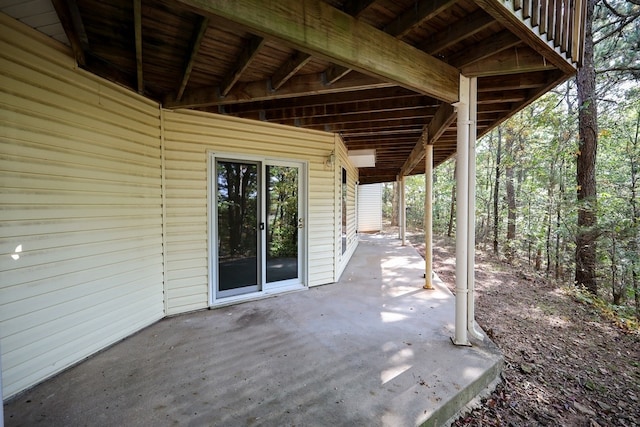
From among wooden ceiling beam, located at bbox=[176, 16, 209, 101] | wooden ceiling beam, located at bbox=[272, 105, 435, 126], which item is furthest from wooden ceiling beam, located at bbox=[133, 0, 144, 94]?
wooden ceiling beam, located at bbox=[272, 105, 435, 126]

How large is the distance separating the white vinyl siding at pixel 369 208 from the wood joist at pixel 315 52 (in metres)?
10.1

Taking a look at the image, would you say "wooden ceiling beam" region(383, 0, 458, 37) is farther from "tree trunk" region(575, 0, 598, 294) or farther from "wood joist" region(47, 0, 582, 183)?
"tree trunk" region(575, 0, 598, 294)

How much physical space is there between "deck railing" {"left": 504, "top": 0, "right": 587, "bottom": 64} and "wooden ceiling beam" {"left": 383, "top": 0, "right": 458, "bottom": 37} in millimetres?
366

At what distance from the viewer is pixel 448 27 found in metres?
2.01

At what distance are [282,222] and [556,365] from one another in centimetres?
351

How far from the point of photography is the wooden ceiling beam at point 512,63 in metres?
2.18

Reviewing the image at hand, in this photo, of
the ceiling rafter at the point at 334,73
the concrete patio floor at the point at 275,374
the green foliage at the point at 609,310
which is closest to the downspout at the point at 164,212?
the concrete patio floor at the point at 275,374

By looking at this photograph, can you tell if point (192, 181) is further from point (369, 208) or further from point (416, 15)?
point (369, 208)

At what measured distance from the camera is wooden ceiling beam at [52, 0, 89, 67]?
5.74ft

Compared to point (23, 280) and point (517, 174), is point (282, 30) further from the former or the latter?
point (517, 174)

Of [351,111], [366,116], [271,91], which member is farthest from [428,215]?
[271,91]

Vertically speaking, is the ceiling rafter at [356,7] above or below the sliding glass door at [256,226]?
above

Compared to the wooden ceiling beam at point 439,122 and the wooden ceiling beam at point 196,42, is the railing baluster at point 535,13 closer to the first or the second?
the wooden ceiling beam at point 439,122

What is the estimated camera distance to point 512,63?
87.9 inches
